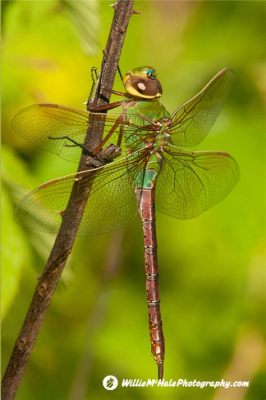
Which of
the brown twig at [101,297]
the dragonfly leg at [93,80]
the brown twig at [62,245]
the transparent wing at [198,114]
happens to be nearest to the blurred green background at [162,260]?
the brown twig at [101,297]

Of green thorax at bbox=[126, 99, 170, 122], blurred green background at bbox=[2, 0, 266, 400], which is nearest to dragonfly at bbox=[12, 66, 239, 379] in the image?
green thorax at bbox=[126, 99, 170, 122]

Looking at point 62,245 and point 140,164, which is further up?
point 140,164

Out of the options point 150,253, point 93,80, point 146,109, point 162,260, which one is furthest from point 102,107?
point 162,260

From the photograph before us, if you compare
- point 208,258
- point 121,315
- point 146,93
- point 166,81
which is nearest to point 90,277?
point 121,315

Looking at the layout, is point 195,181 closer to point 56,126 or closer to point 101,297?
point 56,126

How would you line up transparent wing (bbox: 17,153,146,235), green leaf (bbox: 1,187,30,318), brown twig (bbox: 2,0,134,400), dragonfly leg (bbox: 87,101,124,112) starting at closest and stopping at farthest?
1. brown twig (bbox: 2,0,134,400)
2. dragonfly leg (bbox: 87,101,124,112)
3. transparent wing (bbox: 17,153,146,235)
4. green leaf (bbox: 1,187,30,318)

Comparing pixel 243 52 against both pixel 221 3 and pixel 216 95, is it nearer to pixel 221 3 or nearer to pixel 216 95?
pixel 221 3

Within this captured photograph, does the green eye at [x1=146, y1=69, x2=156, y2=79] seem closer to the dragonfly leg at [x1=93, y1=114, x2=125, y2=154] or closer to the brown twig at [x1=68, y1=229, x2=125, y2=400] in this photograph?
the dragonfly leg at [x1=93, y1=114, x2=125, y2=154]

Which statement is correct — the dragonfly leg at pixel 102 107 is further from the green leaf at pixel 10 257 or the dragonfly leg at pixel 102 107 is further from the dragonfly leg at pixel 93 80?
the green leaf at pixel 10 257
